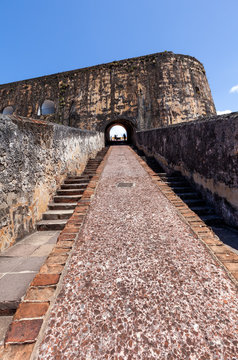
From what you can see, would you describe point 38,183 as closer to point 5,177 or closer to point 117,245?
point 5,177

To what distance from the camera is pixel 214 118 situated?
125 inches

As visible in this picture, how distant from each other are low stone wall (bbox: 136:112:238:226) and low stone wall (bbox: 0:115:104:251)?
3.22 metres

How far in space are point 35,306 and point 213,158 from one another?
134 inches

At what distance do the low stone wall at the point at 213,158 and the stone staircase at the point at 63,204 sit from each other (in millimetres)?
2666

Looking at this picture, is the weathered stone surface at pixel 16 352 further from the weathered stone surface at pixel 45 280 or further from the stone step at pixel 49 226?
the stone step at pixel 49 226

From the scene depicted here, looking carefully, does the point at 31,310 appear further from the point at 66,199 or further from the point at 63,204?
the point at 66,199

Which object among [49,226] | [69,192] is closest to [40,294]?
[49,226]

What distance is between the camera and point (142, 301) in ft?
4.00

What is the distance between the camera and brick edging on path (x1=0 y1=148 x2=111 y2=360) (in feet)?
3.11

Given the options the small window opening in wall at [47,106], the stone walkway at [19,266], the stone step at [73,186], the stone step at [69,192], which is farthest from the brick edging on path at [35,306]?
the small window opening in wall at [47,106]

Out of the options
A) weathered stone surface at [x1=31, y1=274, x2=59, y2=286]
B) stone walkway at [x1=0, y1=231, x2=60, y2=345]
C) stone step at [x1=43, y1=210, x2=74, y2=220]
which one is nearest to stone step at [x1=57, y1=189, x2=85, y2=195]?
stone step at [x1=43, y1=210, x2=74, y2=220]

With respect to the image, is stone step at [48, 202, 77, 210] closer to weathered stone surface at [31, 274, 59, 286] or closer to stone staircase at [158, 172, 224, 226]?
weathered stone surface at [31, 274, 59, 286]

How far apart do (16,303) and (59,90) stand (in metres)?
18.3

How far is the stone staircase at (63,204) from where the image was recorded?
113 inches
